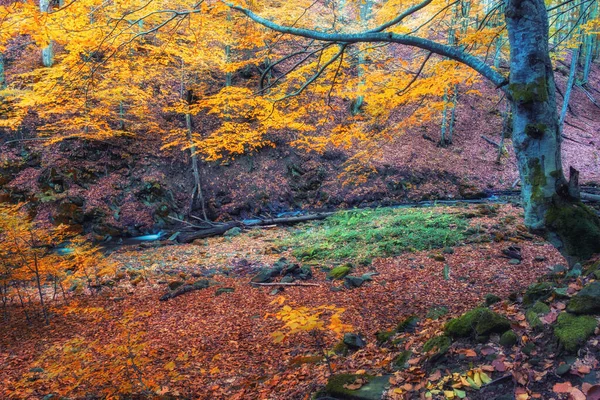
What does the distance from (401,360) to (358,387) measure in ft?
2.18

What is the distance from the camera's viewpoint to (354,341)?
3801 mm

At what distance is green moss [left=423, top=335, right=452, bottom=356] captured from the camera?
8.71 feet

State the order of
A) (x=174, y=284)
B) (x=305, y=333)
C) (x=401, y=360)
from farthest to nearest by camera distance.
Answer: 1. (x=174, y=284)
2. (x=305, y=333)
3. (x=401, y=360)

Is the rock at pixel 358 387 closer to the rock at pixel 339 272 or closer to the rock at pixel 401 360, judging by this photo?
the rock at pixel 401 360

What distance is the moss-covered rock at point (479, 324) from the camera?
2.62m

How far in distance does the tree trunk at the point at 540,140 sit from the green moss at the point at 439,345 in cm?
158

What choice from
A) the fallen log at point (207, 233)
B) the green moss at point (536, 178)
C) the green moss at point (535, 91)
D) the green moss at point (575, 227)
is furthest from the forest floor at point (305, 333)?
the fallen log at point (207, 233)

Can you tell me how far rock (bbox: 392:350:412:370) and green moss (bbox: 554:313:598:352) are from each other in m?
1.17

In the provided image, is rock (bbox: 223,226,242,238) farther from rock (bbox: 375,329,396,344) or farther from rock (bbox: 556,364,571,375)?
rock (bbox: 556,364,571,375)

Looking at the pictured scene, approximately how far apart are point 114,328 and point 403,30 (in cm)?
780

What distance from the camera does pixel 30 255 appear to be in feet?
17.7

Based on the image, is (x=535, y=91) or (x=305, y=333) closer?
(x=535, y=91)

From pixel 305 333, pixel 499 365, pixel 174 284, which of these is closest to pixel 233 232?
pixel 174 284

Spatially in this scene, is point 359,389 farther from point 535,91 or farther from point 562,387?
point 535,91
